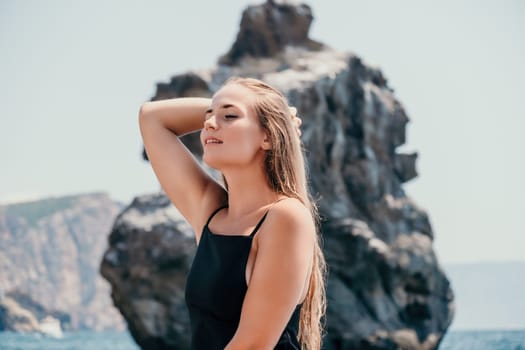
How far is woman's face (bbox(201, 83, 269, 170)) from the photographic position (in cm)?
322

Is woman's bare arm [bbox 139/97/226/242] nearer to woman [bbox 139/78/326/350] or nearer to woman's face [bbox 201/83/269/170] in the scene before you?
woman [bbox 139/78/326/350]

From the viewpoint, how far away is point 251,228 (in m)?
3.16

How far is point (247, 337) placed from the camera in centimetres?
286

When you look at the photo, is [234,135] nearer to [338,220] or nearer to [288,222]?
[288,222]

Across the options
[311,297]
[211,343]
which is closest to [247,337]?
[211,343]

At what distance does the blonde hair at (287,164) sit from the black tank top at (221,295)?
0.14 m

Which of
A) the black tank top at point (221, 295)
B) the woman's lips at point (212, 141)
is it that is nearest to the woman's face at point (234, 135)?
the woman's lips at point (212, 141)

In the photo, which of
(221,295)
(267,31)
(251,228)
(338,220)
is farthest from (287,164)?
(267,31)

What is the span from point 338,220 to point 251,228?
111 ft

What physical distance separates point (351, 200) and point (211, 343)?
37441 millimetres

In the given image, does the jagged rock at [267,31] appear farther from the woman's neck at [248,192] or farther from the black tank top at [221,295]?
the black tank top at [221,295]

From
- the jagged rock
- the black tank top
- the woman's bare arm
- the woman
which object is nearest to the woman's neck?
the woman

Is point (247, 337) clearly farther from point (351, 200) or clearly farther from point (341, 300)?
point (351, 200)

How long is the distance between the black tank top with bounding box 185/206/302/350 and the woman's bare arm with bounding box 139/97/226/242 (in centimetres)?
41
